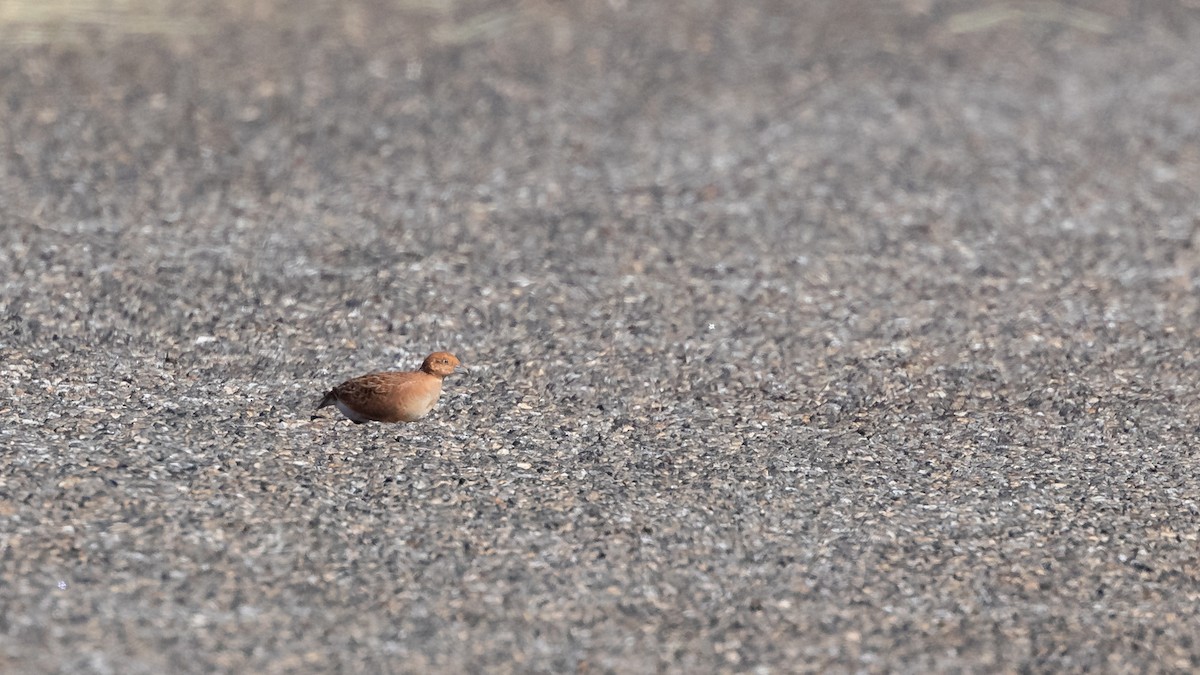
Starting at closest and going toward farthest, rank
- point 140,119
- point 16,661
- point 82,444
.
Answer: point 16,661 < point 82,444 < point 140,119

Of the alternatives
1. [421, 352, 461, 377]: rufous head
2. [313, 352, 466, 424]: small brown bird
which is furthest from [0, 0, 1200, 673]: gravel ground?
[421, 352, 461, 377]: rufous head

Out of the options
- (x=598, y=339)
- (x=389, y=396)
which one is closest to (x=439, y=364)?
(x=389, y=396)

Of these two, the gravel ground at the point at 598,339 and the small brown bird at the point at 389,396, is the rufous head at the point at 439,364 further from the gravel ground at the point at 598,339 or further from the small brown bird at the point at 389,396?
the gravel ground at the point at 598,339

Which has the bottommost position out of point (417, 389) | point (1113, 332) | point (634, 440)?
point (1113, 332)

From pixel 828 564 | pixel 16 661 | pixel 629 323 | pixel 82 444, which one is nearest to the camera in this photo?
pixel 16 661

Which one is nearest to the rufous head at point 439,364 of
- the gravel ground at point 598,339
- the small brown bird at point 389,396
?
the small brown bird at point 389,396

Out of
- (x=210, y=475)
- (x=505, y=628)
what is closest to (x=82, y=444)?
(x=210, y=475)

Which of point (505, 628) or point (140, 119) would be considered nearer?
point (505, 628)

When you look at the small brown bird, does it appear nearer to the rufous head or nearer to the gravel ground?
the rufous head

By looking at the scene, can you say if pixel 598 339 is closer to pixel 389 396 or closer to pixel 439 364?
pixel 439 364

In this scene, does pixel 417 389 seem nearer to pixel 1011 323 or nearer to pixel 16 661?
pixel 16 661
